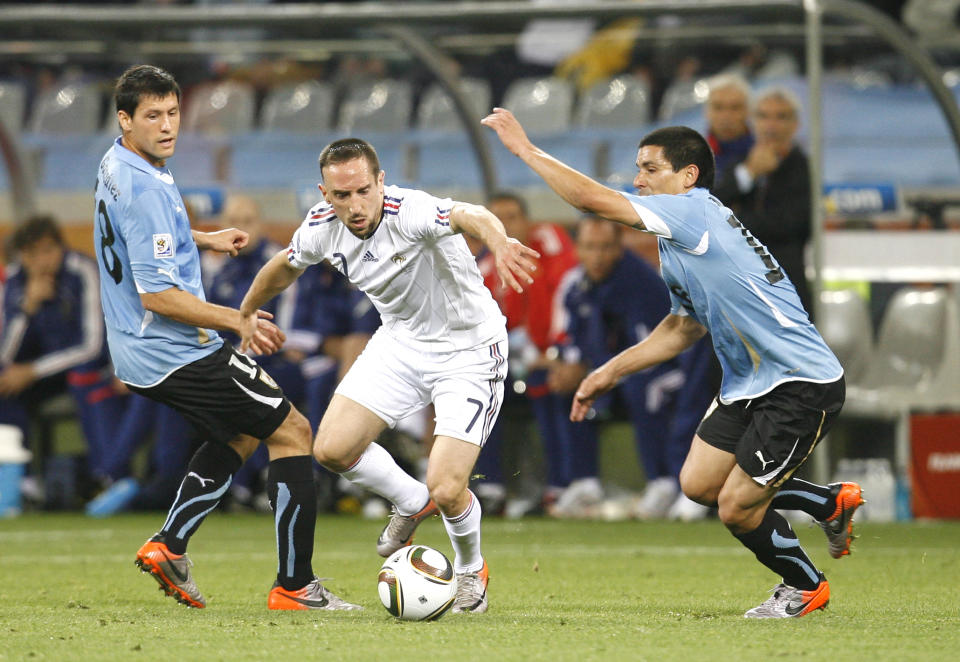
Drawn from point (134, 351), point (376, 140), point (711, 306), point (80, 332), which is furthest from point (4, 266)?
point (711, 306)

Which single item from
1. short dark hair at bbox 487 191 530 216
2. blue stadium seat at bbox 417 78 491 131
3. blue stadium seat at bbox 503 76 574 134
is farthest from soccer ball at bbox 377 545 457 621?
blue stadium seat at bbox 417 78 491 131

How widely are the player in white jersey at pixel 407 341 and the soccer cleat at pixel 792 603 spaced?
1.01 metres

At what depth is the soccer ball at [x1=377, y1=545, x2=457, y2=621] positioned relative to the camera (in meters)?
4.89

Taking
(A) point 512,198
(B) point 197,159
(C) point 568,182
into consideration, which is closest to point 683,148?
(C) point 568,182

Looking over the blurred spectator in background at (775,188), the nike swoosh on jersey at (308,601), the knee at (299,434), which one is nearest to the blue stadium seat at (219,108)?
the blurred spectator in background at (775,188)

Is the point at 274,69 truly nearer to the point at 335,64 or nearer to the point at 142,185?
the point at 335,64

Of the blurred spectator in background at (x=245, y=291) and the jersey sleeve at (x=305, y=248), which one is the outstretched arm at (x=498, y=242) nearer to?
the jersey sleeve at (x=305, y=248)

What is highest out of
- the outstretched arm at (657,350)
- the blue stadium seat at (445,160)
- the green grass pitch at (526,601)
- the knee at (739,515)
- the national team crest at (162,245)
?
the blue stadium seat at (445,160)

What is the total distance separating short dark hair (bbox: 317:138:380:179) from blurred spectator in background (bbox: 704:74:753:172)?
355cm

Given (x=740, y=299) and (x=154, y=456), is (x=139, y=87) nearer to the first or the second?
(x=740, y=299)

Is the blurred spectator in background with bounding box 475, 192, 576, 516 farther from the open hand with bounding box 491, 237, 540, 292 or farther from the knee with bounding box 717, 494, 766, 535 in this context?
the open hand with bounding box 491, 237, 540, 292

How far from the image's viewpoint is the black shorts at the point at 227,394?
209 inches

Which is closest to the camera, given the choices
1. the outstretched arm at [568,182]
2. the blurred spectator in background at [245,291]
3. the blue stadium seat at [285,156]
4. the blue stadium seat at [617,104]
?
the outstretched arm at [568,182]

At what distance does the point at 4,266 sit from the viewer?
37.5 feet
